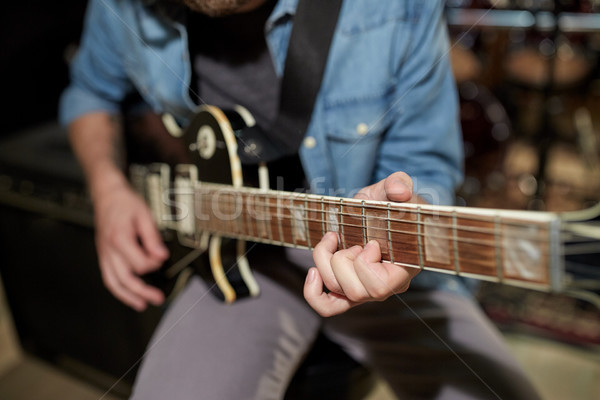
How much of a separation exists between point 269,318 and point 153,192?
328mm

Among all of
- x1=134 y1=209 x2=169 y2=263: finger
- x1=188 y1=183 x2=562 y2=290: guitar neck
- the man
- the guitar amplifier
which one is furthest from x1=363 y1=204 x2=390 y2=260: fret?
the guitar amplifier

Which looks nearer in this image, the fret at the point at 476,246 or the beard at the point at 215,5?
the fret at the point at 476,246

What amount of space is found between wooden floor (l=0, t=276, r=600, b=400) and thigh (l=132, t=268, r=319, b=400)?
0.29ft

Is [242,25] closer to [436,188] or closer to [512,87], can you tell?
[436,188]

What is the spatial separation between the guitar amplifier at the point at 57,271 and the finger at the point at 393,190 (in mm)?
616

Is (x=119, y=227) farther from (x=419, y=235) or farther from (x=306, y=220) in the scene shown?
(x=419, y=235)

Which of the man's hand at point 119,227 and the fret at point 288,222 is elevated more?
the fret at point 288,222

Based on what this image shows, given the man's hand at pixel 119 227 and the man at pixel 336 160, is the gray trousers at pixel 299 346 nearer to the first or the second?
the man at pixel 336 160

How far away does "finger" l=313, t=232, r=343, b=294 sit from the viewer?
1.34ft

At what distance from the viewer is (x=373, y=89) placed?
61cm

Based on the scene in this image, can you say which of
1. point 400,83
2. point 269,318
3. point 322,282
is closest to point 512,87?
point 400,83

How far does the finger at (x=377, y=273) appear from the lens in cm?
39

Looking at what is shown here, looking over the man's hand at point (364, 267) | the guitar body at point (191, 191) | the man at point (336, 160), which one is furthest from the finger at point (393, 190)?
the guitar body at point (191, 191)

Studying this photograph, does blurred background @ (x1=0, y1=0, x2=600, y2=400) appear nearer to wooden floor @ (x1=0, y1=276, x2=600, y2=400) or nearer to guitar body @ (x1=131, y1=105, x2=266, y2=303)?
wooden floor @ (x1=0, y1=276, x2=600, y2=400)
